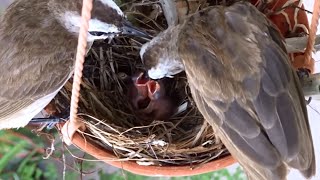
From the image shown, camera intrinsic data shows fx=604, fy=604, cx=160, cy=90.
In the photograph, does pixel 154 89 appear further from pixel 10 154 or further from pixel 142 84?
pixel 10 154

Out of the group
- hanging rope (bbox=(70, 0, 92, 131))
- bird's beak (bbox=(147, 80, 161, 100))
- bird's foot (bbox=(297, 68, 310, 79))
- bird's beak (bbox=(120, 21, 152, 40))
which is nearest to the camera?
hanging rope (bbox=(70, 0, 92, 131))

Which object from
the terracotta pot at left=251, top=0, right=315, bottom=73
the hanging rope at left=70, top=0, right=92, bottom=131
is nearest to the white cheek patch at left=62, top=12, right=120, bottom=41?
the hanging rope at left=70, top=0, right=92, bottom=131

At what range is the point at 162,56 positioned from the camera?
1420 millimetres

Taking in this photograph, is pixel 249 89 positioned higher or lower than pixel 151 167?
higher

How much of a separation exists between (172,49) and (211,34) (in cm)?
12

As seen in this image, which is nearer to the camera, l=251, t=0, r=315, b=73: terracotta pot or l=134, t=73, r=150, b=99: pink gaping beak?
l=251, t=0, r=315, b=73: terracotta pot

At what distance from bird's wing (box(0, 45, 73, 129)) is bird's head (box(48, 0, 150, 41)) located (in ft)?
0.29

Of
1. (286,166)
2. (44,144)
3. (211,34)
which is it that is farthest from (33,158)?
(286,166)

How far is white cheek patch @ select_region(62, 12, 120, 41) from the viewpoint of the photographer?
53.1 inches

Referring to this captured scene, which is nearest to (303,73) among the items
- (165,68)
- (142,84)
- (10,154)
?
(165,68)

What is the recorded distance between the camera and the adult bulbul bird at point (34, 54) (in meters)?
1.44

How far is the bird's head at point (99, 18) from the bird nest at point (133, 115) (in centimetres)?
15

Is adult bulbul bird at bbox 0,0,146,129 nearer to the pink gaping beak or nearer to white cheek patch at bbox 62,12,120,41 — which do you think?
white cheek patch at bbox 62,12,120,41

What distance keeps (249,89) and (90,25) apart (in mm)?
387
